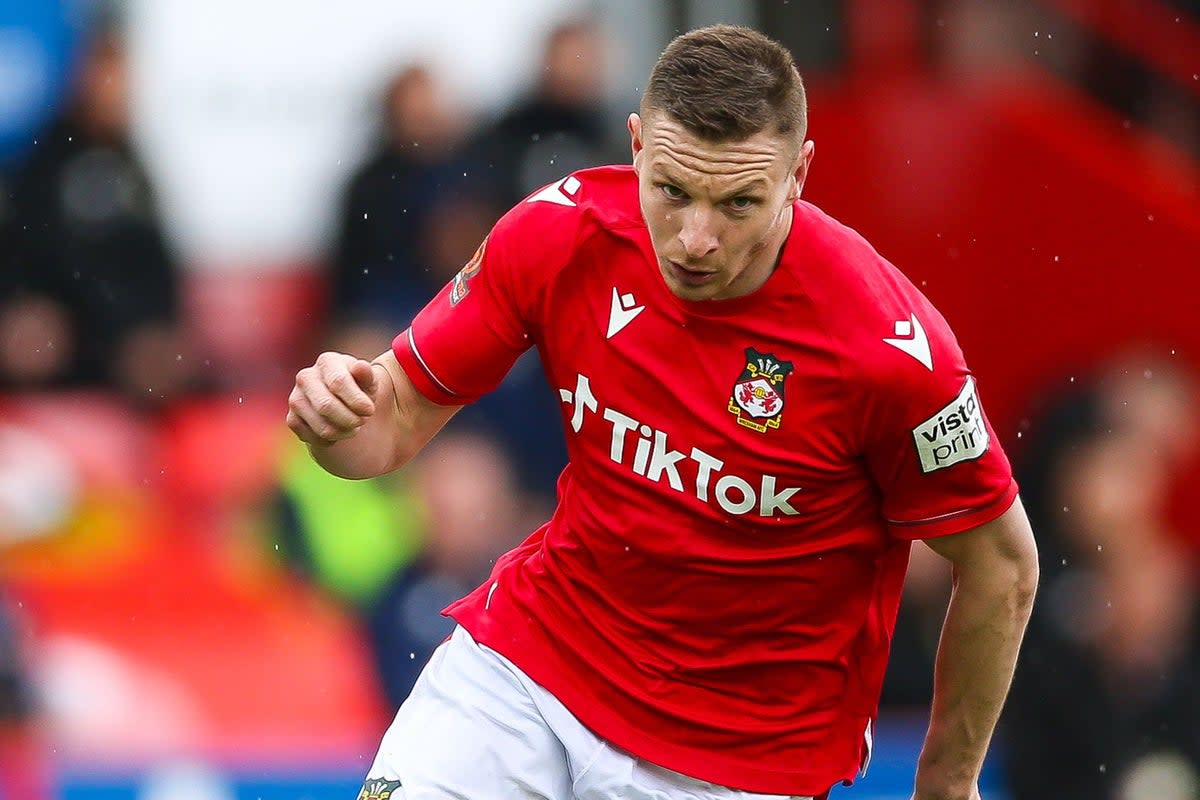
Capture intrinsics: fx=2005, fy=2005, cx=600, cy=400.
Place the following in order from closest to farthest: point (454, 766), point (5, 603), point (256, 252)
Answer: point (454, 766) → point (5, 603) → point (256, 252)

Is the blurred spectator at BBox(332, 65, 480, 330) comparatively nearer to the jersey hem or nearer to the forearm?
the jersey hem

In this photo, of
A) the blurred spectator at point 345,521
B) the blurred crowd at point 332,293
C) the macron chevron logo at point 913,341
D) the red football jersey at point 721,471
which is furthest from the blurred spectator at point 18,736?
the macron chevron logo at point 913,341

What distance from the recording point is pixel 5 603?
7.81m

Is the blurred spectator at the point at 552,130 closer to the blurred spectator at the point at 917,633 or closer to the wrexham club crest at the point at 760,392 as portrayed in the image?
the blurred spectator at the point at 917,633

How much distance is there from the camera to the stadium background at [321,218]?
8.19 meters

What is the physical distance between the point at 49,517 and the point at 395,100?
2.22 m

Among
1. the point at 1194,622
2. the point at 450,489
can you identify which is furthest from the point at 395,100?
Result: the point at 1194,622

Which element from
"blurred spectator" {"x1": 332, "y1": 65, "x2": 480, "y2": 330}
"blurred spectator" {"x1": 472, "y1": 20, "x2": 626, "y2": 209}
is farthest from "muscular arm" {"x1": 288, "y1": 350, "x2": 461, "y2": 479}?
"blurred spectator" {"x1": 472, "y1": 20, "x2": 626, "y2": 209}

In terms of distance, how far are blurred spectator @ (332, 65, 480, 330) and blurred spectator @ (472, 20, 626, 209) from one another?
0.55ft

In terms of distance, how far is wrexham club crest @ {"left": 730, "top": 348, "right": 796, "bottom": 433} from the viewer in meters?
4.05

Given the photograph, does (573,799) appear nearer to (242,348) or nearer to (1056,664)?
(1056,664)

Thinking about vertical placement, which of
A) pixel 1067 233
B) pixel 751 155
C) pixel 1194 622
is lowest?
pixel 1194 622

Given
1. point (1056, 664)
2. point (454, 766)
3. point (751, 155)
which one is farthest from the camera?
point (1056, 664)

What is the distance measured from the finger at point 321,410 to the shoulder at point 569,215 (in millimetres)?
587
